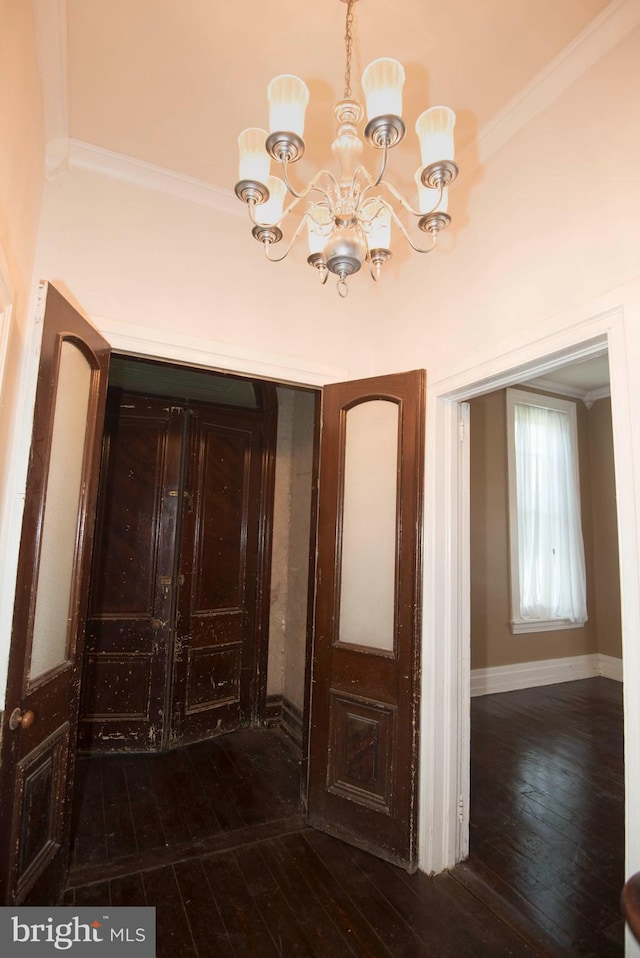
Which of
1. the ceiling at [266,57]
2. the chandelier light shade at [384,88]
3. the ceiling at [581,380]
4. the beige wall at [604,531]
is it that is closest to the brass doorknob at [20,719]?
the chandelier light shade at [384,88]

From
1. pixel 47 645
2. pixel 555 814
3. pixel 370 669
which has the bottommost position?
pixel 555 814

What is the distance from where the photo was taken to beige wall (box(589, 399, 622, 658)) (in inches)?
209

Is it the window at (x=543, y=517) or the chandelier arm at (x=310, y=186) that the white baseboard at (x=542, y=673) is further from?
the chandelier arm at (x=310, y=186)

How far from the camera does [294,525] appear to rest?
3934mm

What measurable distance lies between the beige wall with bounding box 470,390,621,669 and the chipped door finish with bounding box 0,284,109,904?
144 inches

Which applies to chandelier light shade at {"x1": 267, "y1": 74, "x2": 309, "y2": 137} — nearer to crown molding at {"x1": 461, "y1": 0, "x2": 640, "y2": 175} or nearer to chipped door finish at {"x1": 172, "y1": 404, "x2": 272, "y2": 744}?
crown molding at {"x1": 461, "y1": 0, "x2": 640, "y2": 175}

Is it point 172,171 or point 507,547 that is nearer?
point 172,171

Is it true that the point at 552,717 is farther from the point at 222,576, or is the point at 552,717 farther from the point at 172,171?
the point at 172,171

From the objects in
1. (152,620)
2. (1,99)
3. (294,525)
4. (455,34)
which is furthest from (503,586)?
(1,99)

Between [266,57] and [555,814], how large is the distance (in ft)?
13.1

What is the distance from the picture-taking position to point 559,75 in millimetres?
1829

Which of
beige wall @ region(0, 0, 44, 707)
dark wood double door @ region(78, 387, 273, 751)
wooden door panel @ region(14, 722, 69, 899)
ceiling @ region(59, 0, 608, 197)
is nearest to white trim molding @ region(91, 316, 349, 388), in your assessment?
beige wall @ region(0, 0, 44, 707)

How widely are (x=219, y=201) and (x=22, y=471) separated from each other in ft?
5.71

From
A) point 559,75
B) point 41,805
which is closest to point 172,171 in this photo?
point 559,75
